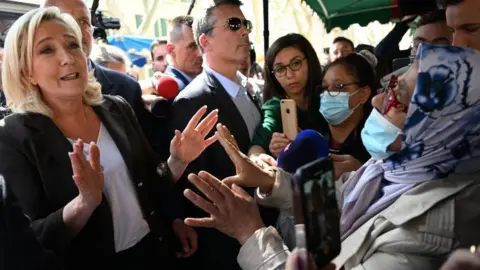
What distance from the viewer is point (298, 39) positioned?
95.7 inches

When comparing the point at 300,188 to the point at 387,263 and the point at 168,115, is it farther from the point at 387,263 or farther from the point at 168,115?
the point at 168,115

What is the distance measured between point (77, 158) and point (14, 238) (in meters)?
0.33

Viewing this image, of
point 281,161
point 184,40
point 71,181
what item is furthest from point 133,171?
point 184,40

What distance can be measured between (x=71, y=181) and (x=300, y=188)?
3.30 ft

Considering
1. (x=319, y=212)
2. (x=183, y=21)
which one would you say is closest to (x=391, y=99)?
(x=319, y=212)

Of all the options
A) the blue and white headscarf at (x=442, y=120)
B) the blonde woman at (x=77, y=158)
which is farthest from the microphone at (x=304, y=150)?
the blonde woman at (x=77, y=158)

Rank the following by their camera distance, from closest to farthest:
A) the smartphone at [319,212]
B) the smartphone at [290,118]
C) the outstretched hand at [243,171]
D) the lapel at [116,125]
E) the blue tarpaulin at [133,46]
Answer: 1. the smartphone at [319,212]
2. the outstretched hand at [243,171]
3. the lapel at [116,125]
4. the smartphone at [290,118]
5. the blue tarpaulin at [133,46]

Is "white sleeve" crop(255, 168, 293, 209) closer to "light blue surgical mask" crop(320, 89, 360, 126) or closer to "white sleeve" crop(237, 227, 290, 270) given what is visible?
"white sleeve" crop(237, 227, 290, 270)

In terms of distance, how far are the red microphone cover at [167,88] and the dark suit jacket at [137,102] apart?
19 centimetres

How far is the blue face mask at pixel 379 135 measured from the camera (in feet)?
4.10

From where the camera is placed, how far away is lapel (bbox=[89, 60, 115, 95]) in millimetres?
2230

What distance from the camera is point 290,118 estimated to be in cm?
196

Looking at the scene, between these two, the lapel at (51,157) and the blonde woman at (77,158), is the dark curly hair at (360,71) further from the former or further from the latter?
the lapel at (51,157)

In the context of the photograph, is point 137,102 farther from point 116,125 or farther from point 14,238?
point 14,238
